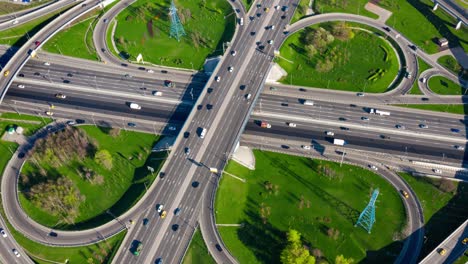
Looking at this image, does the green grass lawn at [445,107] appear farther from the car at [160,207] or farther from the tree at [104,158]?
the tree at [104,158]

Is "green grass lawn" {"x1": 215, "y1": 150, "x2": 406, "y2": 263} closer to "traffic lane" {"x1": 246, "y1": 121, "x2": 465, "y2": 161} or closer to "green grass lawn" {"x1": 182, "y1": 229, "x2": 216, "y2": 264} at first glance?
"green grass lawn" {"x1": 182, "y1": 229, "x2": 216, "y2": 264}

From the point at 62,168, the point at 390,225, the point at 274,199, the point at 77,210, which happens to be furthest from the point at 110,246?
the point at 390,225

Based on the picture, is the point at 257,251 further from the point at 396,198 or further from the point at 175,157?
the point at 396,198

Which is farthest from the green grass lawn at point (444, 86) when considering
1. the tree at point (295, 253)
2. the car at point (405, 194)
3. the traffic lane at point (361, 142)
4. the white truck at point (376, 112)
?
the tree at point (295, 253)

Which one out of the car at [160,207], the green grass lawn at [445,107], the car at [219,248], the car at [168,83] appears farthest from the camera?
the car at [168,83]

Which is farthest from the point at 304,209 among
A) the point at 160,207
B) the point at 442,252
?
the point at 160,207

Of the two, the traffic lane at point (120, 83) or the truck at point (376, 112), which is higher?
the truck at point (376, 112)

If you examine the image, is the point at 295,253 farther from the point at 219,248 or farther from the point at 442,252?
the point at 442,252
